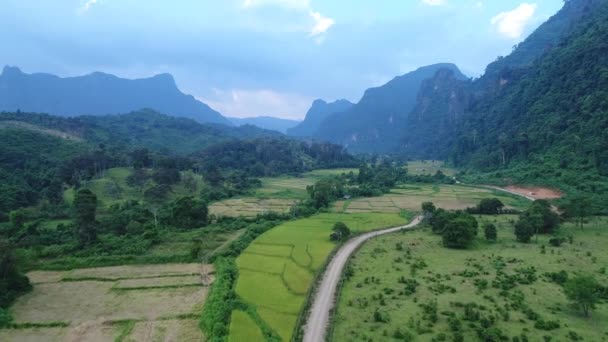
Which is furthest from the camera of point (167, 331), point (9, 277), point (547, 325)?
point (9, 277)

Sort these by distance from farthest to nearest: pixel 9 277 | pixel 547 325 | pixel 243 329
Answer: pixel 9 277
pixel 243 329
pixel 547 325

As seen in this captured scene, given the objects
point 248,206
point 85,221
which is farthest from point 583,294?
point 248,206

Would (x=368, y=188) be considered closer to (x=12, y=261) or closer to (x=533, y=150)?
(x=533, y=150)

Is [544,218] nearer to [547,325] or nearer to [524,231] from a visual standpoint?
[524,231]

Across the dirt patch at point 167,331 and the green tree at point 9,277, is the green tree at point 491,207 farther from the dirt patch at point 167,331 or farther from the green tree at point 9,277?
the green tree at point 9,277

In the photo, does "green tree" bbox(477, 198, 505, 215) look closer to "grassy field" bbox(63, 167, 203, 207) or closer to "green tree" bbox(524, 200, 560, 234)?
"green tree" bbox(524, 200, 560, 234)

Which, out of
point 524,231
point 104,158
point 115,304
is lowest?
point 115,304

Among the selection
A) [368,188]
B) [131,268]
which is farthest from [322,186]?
[131,268]
